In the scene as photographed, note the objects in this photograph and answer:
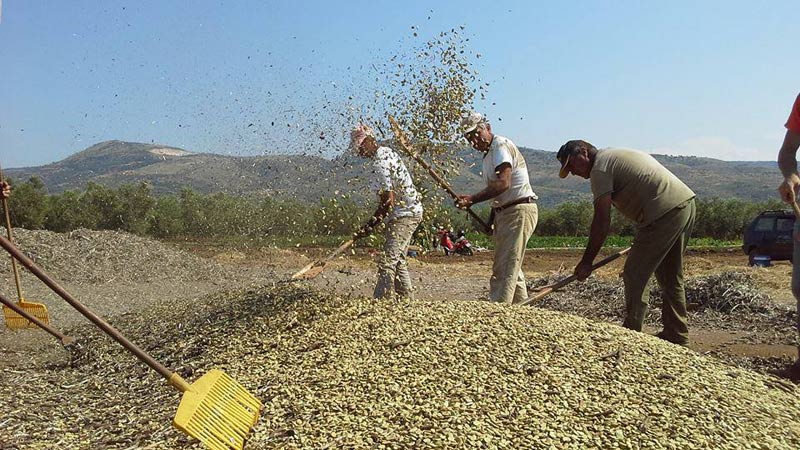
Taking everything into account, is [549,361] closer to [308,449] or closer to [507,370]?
[507,370]

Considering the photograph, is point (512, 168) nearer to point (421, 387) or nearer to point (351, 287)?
point (351, 287)

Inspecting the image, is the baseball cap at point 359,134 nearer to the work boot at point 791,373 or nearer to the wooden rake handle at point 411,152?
the wooden rake handle at point 411,152

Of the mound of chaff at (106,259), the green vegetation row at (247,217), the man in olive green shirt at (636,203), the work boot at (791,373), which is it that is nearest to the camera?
the work boot at (791,373)

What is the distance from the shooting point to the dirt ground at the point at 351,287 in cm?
511

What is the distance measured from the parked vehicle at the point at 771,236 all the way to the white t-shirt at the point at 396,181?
35.0 feet

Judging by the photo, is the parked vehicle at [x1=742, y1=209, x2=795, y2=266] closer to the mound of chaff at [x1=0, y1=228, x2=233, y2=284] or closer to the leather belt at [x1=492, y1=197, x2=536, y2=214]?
the mound of chaff at [x1=0, y1=228, x2=233, y2=284]

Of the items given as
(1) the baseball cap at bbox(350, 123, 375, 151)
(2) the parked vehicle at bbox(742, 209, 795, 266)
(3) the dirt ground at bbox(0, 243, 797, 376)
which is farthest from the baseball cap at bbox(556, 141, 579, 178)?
(2) the parked vehicle at bbox(742, 209, 795, 266)

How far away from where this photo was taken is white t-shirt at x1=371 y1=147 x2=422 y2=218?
4.73 m

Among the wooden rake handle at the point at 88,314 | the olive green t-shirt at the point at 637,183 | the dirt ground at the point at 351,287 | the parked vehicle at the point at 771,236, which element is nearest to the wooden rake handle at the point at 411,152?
the dirt ground at the point at 351,287

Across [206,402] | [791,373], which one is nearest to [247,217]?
[206,402]

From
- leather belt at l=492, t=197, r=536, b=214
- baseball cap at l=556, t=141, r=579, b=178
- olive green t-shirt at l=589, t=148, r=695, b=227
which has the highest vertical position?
baseball cap at l=556, t=141, r=579, b=178

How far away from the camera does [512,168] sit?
4.91 meters

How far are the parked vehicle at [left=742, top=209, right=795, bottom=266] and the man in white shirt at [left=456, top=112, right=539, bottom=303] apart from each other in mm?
10152

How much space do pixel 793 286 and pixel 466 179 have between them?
8.09ft
